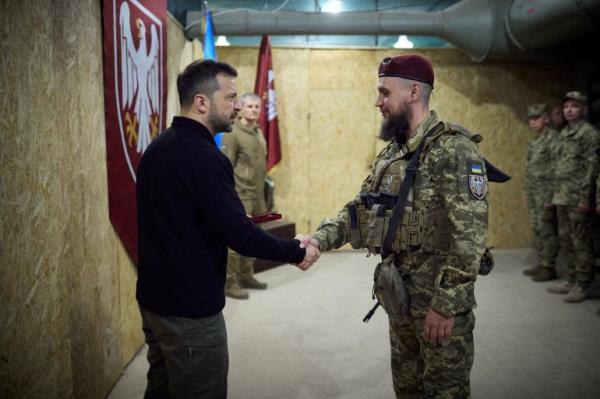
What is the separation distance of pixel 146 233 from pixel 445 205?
112 cm

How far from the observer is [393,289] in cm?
188

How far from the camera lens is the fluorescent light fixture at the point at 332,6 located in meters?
6.25

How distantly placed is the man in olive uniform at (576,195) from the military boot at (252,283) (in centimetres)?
282

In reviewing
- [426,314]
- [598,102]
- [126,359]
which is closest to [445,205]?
[426,314]

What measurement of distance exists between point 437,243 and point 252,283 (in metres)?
3.25

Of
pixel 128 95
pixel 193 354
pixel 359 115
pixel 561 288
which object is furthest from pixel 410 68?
pixel 359 115

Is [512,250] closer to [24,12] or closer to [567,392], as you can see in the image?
[567,392]

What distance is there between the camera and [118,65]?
2.76 meters

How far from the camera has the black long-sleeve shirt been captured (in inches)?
65.1

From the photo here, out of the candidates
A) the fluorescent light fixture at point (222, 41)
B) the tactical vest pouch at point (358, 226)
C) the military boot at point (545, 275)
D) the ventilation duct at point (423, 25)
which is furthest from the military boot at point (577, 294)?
the fluorescent light fixture at point (222, 41)

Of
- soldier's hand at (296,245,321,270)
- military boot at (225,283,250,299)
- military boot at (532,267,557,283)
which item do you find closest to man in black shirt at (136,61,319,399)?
soldier's hand at (296,245,321,270)

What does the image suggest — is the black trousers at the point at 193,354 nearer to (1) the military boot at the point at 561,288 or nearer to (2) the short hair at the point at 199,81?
(2) the short hair at the point at 199,81

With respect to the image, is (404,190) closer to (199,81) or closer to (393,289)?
(393,289)

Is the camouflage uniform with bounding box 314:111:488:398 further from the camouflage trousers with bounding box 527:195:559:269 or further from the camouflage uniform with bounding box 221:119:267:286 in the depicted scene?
the camouflage trousers with bounding box 527:195:559:269
